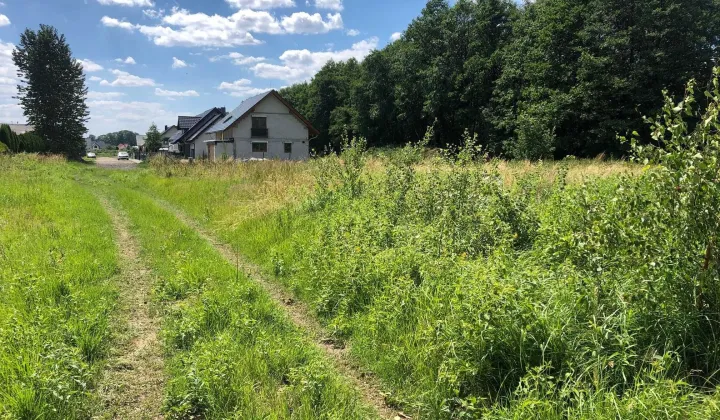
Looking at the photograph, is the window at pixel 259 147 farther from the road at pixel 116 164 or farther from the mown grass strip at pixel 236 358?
the mown grass strip at pixel 236 358

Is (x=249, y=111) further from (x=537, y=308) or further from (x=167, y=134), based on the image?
(x=167, y=134)

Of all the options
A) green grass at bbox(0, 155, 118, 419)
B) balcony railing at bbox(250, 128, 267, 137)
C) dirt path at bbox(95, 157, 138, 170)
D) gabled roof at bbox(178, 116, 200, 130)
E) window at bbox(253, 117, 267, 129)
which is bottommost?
green grass at bbox(0, 155, 118, 419)

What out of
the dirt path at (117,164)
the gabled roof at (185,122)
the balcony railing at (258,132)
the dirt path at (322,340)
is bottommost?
the dirt path at (322,340)

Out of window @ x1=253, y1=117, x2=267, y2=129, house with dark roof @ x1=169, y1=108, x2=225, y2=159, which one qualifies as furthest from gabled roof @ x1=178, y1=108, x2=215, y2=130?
window @ x1=253, y1=117, x2=267, y2=129

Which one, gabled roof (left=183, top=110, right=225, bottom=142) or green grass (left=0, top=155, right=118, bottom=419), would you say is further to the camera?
gabled roof (left=183, top=110, right=225, bottom=142)

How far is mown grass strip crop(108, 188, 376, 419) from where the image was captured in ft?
10.6

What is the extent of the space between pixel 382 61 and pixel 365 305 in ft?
170

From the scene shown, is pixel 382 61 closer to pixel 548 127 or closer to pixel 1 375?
pixel 548 127

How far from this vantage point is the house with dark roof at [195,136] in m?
50.2

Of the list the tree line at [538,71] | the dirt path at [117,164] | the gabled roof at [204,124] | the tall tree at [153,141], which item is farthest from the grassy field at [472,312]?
the tall tree at [153,141]

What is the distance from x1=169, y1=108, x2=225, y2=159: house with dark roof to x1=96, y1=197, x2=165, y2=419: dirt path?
41799 mm

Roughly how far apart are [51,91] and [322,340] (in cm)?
5873

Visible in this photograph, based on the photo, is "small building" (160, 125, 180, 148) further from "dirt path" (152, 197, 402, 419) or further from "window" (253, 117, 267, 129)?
"dirt path" (152, 197, 402, 419)

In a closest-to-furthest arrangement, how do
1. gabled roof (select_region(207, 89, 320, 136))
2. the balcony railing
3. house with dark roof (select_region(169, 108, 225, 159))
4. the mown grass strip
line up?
the mown grass strip, gabled roof (select_region(207, 89, 320, 136)), the balcony railing, house with dark roof (select_region(169, 108, 225, 159))
